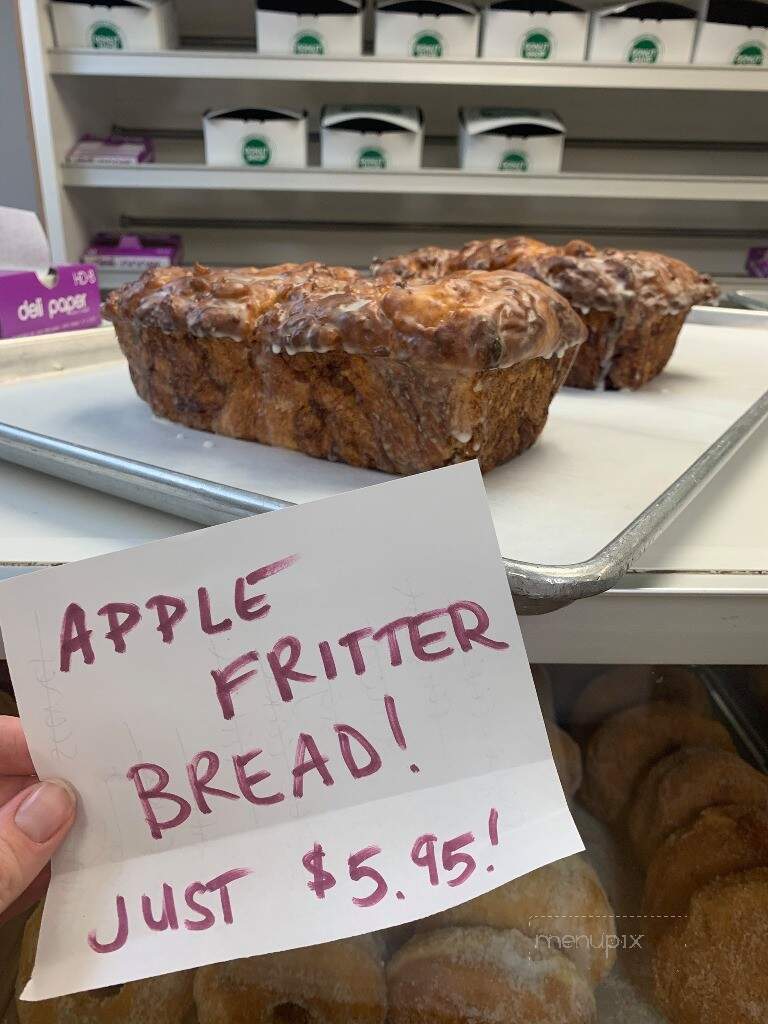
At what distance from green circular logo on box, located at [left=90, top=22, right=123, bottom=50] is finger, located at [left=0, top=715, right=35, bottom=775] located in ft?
8.22

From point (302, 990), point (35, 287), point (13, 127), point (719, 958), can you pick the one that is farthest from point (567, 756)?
point (13, 127)

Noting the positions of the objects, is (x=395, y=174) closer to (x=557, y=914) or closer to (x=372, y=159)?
(x=372, y=159)

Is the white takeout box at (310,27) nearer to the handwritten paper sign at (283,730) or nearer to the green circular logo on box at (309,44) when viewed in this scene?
the green circular logo on box at (309,44)

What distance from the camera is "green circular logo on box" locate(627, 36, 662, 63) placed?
2.33 metres

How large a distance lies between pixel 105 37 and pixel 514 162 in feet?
4.45

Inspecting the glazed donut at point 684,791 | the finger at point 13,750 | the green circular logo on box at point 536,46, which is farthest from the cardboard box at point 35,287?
the green circular logo on box at point 536,46

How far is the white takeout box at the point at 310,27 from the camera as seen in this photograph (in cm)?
228

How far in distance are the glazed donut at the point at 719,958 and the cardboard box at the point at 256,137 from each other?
2410 mm

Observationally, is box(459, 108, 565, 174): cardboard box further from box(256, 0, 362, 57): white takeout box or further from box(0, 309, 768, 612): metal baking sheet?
box(0, 309, 768, 612): metal baking sheet

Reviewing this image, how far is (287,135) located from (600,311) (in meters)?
1.67

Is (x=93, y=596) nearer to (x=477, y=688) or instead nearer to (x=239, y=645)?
(x=239, y=645)

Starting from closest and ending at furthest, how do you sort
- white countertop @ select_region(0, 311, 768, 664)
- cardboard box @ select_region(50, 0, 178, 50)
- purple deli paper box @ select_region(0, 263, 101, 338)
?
white countertop @ select_region(0, 311, 768, 664) → purple deli paper box @ select_region(0, 263, 101, 338) → cardboard box @ select_region(50, 0, 178, 50)

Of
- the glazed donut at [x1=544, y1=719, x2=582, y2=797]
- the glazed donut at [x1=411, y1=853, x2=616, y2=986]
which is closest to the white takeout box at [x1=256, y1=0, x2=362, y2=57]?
the glazed donut at [x1=544, y1=719, x2=582, y2=797]

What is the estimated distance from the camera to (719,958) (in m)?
0.59
